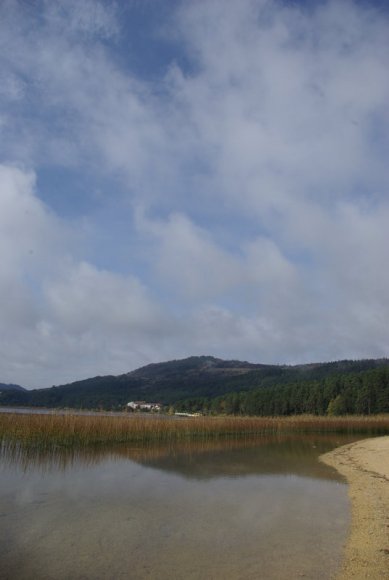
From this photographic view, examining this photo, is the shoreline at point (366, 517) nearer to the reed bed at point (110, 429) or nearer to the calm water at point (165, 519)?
the calm water at point (165, 519)

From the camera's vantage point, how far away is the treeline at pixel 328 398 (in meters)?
82.0

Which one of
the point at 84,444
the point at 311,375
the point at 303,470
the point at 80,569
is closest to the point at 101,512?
the point at 80,569

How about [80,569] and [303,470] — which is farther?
[303,470]

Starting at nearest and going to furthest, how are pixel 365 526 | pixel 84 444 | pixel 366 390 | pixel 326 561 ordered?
pixel 326 561 < pixel 365 526 < pixel 84 444 < pixel 366 390

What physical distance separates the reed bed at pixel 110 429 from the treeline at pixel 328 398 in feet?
144

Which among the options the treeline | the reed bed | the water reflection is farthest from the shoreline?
the treeline

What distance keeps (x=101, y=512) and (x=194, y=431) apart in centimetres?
2199

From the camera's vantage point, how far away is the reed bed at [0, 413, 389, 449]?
21.4 meters

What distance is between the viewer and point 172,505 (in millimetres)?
11969

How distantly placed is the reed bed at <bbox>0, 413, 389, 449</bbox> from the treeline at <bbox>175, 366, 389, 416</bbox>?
44.0 metres

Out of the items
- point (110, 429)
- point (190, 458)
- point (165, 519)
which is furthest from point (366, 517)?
point (110, 429)

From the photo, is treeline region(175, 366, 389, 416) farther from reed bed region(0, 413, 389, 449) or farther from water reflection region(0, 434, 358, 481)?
water reflection region(0, 434, 358, 481)

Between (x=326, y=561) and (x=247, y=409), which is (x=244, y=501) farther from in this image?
(x=247, y=409)

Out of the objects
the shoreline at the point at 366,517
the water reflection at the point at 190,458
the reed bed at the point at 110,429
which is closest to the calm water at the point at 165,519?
the water reflection at the point at 190,458
